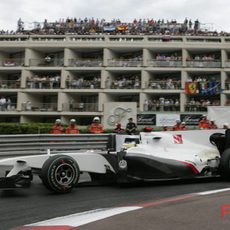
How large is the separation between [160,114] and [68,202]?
94.0 ft

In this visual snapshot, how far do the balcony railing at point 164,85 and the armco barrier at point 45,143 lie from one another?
24864mm

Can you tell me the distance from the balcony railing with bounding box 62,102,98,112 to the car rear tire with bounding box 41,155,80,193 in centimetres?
3333

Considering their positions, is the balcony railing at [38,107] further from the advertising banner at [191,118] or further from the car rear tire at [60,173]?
the car rear tire at [60,173]

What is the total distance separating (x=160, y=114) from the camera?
3378cm

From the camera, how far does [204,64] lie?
38.8 metres

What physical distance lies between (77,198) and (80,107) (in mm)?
33842

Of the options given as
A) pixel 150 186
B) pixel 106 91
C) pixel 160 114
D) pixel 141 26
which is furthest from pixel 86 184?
pixel 141 26

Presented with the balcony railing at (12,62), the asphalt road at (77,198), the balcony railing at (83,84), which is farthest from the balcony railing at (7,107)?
the asphalt road at (77,198)

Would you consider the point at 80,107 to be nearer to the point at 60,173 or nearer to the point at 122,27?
the point at 122,27

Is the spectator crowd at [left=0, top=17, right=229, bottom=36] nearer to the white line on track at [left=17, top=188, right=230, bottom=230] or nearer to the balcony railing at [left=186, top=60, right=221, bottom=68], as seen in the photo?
the balcony railing at [left=186, top=60, right=221, bottom=68]

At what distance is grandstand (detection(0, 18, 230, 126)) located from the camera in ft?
127

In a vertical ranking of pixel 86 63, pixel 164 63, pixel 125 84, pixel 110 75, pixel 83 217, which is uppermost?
pixel 86 63

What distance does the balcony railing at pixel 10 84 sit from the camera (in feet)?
135

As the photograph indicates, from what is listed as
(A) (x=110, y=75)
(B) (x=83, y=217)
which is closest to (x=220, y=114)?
(B) (x=83, y=217)
